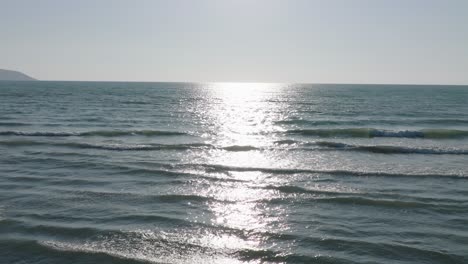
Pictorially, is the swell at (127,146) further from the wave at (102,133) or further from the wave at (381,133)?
the wave at (381,133)

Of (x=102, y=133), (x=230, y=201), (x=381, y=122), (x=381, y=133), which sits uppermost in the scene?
(x=381, y=122)

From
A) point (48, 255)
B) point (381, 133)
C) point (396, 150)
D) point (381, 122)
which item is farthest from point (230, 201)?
point (381, 122)

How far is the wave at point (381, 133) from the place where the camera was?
28.8 meters

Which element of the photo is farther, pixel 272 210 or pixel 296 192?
pixel 296 192

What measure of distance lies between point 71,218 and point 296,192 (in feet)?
22.5

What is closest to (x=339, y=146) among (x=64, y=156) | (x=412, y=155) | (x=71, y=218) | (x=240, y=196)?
(x=412, y=155)

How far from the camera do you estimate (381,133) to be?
29.4 meters

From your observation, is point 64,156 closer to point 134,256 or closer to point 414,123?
point 134,256

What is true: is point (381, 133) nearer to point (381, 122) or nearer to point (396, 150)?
point (396, 150)

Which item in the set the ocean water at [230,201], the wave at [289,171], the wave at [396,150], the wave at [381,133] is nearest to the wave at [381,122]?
the wave at [381,133]

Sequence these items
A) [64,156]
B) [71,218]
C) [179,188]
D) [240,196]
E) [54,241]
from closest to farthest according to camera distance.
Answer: [54,241] < [71,218] < [240,196] < [179,188] < [64,156]

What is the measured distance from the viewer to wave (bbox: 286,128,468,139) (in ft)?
94.5

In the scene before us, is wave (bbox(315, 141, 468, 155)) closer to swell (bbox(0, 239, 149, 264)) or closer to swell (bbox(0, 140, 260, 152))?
swell (bbox(0, 140, 260, 152))

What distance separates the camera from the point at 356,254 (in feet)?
26.7
